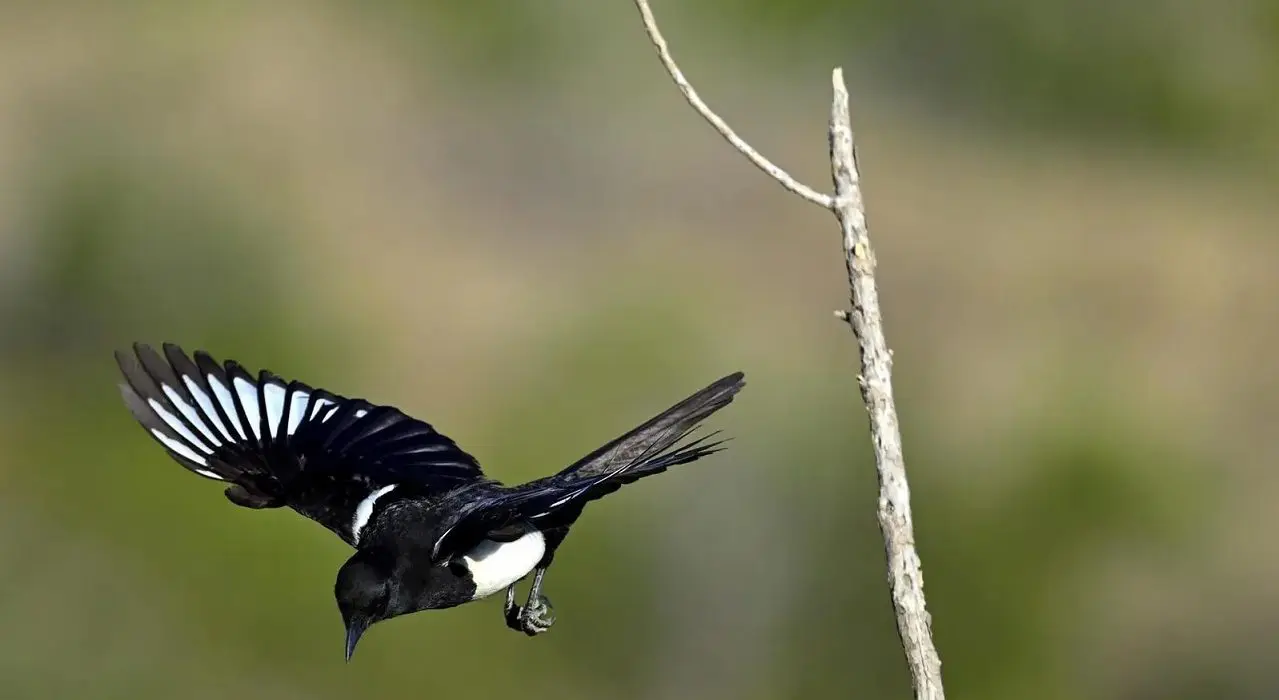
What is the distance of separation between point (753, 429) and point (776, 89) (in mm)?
4185

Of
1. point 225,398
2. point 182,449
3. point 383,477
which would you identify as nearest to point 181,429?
point 182,449

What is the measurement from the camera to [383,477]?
3.79 metres

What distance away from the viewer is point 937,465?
373 inches

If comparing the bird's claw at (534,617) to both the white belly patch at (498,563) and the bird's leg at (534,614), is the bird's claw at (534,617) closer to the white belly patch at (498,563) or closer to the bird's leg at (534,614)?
the bird's leg at (534,614)

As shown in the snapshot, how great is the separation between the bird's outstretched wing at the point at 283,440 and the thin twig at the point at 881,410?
142 cm

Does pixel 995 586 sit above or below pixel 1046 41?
below

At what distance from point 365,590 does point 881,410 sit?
128 centimetres

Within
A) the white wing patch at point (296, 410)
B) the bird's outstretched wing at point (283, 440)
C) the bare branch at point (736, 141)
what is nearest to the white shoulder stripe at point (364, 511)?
the bird's outstretched wing at point (283, 440)

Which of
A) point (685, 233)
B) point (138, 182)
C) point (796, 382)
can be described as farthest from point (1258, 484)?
point (138, 182)

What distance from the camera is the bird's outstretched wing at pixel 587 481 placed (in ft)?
10.1

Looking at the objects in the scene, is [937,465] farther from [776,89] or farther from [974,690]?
[776,89]

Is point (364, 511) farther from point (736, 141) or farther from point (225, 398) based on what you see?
point (736, 141)

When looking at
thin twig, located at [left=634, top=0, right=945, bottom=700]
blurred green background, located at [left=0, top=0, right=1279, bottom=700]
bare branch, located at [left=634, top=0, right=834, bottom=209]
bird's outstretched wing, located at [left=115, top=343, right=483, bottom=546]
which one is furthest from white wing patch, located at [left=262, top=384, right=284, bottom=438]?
blurred green background, located at [left=0, top=0, right=1279, bottom=700]

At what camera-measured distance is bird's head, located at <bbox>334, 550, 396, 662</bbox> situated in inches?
133
